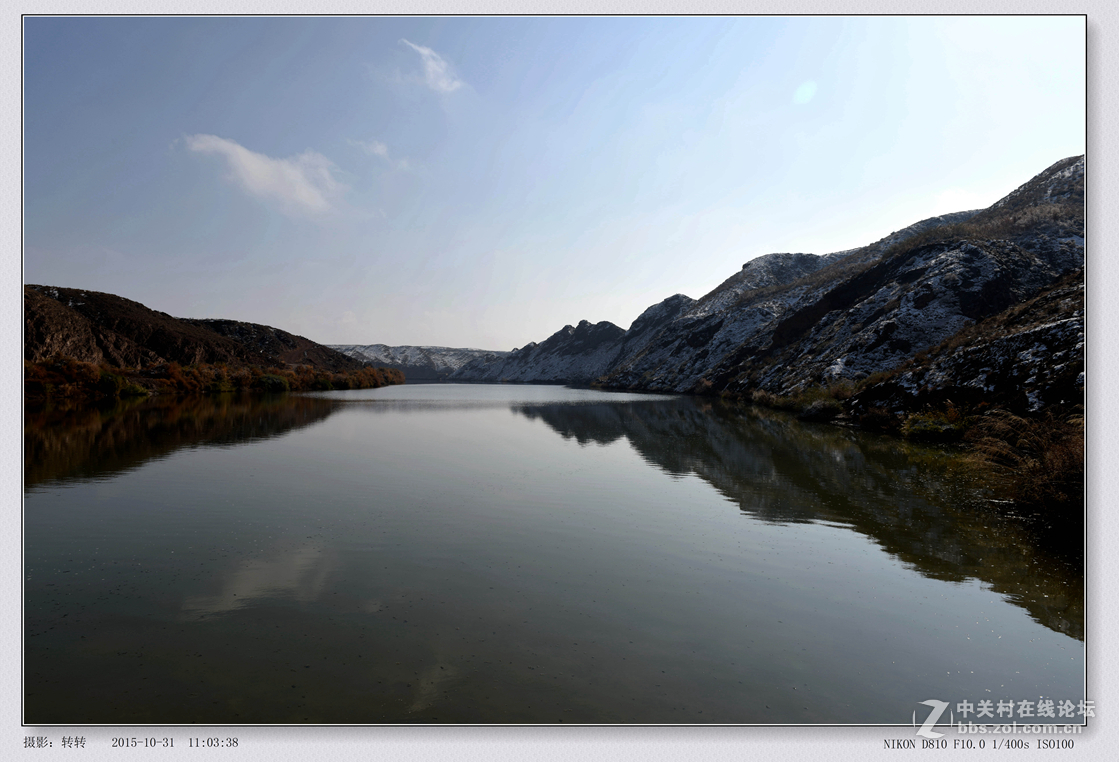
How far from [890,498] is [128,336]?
118303 mm

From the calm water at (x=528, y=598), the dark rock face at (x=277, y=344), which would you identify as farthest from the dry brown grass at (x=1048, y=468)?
the dark rock face at (x=277, y=344)

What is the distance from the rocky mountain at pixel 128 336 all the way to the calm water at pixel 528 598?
2614 inches

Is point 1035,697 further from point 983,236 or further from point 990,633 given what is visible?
point 983,236

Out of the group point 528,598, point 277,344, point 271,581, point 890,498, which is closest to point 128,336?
point 277,344

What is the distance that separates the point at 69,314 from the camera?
269 feet

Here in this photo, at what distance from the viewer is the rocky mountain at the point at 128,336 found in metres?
74.8

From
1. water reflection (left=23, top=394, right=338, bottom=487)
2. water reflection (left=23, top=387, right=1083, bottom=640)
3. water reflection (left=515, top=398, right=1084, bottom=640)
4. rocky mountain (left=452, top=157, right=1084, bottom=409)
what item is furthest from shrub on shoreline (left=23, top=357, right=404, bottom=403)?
rocky mountain (left=452, top=157, right=1084, bottom=409)

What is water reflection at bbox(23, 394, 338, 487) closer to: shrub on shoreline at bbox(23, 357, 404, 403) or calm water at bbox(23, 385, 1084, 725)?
calm water at bbox(23, 385, 1084, 725)

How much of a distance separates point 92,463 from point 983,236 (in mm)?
69627

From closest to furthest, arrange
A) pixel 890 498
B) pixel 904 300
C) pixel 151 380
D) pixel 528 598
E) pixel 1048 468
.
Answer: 1. pixel 528 598
2. pixel 1048 468
3. pixel 890 498
4. pixel 904 300
5. pixel 151 380

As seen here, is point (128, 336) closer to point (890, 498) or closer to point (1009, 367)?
point (890, 498)

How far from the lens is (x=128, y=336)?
9456cm

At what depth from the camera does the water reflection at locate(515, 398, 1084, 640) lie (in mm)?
8727

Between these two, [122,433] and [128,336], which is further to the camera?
[128,336]
